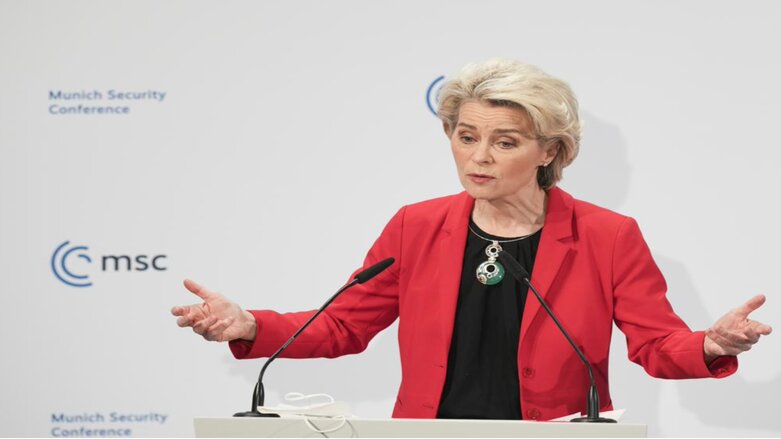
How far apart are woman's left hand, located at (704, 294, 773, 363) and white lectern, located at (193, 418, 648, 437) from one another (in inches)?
18.2

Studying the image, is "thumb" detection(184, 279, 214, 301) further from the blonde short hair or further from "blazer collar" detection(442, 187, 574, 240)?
the blonde short hair

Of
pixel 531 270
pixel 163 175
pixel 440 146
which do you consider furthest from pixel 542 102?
pixel 163 175

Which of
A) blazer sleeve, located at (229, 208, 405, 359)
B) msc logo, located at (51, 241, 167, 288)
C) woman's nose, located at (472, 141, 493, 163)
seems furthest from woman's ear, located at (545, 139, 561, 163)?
msc logo, located at (51, 241, 167, 288)

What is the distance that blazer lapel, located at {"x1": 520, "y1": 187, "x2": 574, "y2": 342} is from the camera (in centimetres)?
258

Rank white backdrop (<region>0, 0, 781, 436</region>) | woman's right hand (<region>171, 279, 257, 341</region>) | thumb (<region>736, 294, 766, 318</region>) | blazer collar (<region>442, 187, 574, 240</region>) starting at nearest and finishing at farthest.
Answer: thumb (<region>736, 294, 766, 318</region>), woman's right hand (<region>171, 279, 257, 341</region>), blazer collar (<region>442, 187, 574, 240</region>), white backdrop (<region>0, 0, 781, 436</region>)

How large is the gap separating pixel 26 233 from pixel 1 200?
0.42ft

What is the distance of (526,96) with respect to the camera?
2594mm

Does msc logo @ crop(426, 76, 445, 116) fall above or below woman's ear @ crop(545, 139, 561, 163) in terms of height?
above

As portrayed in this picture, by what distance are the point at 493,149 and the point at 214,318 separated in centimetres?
77

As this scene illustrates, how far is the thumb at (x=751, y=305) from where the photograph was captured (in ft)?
7.20

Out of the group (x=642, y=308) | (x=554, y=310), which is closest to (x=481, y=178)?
(x=554, y=310)

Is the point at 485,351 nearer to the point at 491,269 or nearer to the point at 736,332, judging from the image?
the point at 491,269

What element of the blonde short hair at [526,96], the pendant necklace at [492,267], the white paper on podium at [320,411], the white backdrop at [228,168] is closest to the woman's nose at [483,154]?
the blonde short hair at [526,96]

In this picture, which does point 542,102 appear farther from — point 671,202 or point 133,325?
point 133,325
